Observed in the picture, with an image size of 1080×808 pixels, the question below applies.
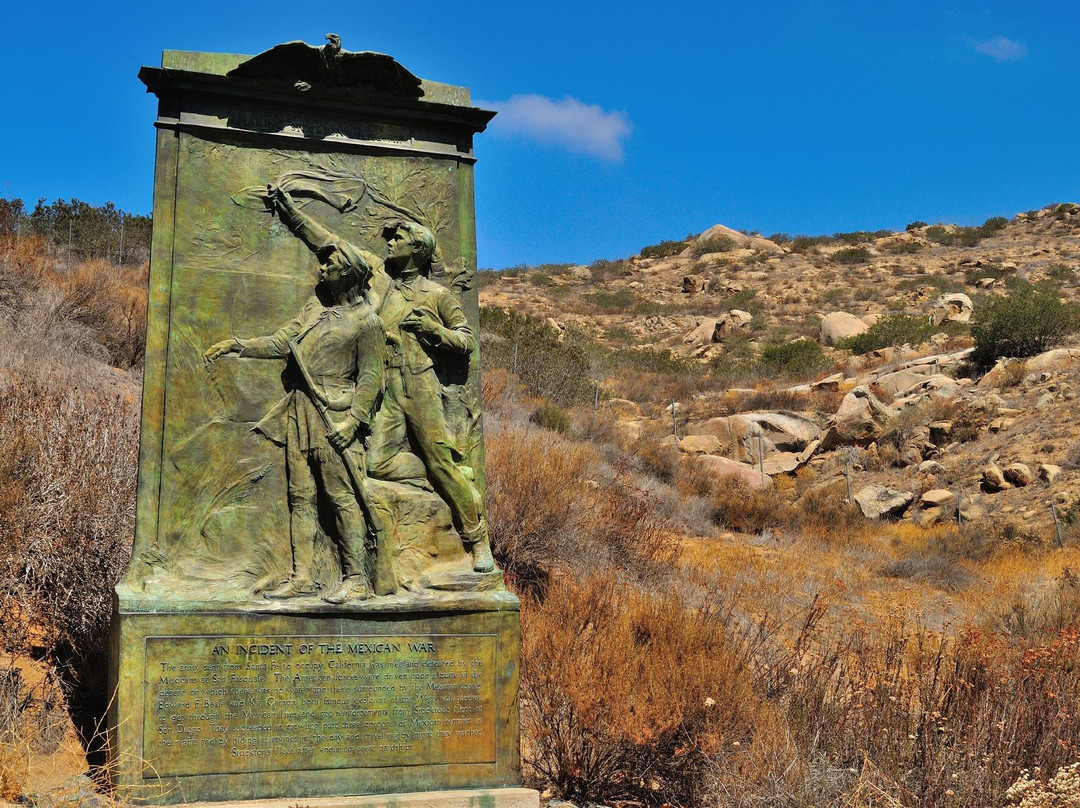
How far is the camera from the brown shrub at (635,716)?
209 inches

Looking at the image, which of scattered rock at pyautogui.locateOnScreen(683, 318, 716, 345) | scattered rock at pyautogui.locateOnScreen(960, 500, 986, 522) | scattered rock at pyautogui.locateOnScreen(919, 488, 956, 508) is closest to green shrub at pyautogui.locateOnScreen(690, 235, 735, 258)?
scattered rock at pyautogui.locateOnScreen(683, 318, 716, 345)

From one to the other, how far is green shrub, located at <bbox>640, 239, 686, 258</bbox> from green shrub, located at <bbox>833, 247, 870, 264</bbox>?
308 inches

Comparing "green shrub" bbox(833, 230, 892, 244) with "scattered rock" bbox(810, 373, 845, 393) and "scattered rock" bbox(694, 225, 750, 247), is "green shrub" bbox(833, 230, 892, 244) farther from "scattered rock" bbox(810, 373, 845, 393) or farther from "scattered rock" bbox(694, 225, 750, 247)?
"scattered rock" bbox(810, 373, 845, 393)

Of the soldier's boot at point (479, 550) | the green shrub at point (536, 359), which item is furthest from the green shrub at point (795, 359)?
the soldier's boot at point (479, 550)

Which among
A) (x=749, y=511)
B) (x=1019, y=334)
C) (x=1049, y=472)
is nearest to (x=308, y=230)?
(x=749, y=511)

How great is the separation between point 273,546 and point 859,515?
12.0 metres

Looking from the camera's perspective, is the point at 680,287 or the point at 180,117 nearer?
the point at 180,117

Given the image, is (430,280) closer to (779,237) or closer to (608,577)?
(608,577)

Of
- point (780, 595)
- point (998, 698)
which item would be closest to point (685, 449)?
point (780, 595)

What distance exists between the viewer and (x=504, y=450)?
9.66m

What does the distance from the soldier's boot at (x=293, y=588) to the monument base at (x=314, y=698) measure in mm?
49

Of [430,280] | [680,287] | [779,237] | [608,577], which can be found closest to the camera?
[430,280]

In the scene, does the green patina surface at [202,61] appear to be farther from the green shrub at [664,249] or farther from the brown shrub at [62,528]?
the green shrub at [664,249]

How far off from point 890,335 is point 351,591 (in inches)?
1043
